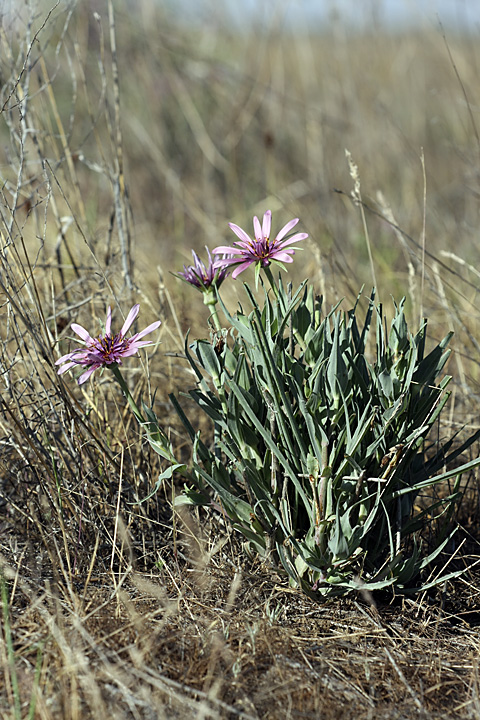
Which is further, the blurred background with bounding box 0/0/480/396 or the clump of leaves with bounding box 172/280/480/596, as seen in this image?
the blurred background with bounding box 0/0/480/396

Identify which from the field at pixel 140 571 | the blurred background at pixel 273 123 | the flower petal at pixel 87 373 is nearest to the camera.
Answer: the field at pixel 140 571

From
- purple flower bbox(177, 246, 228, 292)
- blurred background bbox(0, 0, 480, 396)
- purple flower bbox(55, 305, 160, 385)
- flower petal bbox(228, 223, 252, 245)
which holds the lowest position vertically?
Answer: purple flower bbox(55, 305, 160, 385)

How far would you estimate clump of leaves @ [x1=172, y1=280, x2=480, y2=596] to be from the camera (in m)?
1.39

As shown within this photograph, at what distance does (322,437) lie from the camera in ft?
4.54

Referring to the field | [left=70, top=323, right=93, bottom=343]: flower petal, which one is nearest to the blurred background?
the field

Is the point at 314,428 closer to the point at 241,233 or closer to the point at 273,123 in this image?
the point at 241,233

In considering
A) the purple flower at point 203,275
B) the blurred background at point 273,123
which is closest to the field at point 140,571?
the purple flower at point 203,275

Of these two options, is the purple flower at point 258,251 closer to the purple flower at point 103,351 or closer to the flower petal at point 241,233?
the flower petal at point 241,233

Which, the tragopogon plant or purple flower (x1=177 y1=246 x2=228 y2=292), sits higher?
purple flower (x1=177 y1=246 x2=228 y2=292)

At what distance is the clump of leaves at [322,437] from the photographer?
4.57ft

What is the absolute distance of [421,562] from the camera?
1.54 metres

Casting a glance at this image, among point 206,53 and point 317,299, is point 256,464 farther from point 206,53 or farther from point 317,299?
point 206,53

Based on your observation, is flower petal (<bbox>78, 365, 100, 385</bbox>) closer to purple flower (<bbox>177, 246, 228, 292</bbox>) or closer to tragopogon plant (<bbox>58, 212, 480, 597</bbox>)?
tragopogon plant (<bbox>58, 212, 480, 597</bbox>)

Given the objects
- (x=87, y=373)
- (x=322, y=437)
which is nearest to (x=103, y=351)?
(x=87, y=373)
